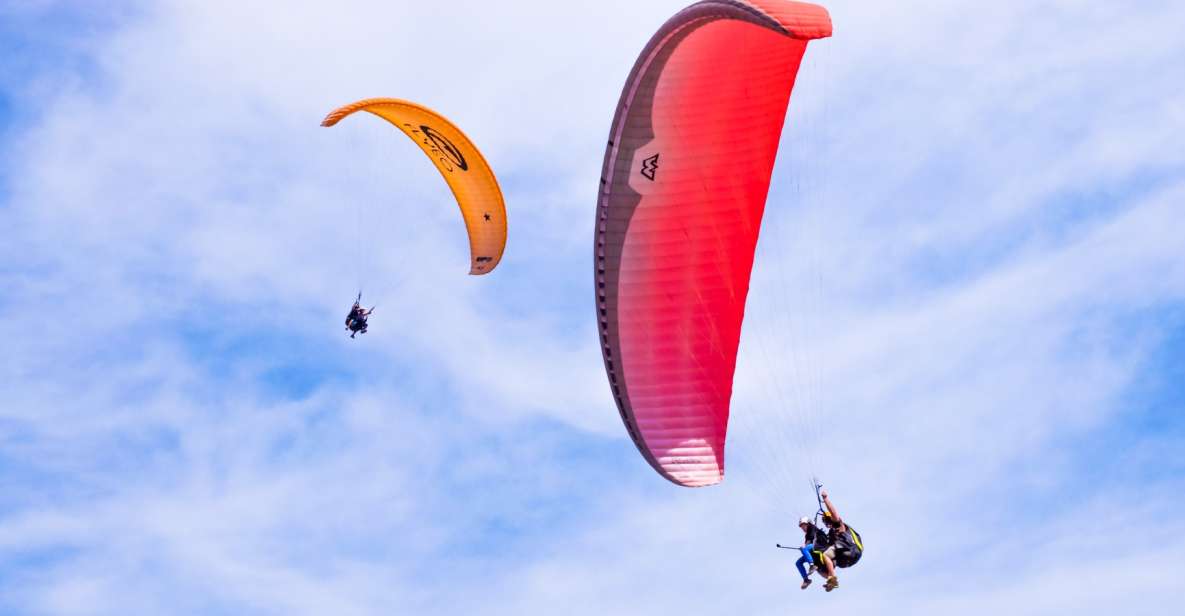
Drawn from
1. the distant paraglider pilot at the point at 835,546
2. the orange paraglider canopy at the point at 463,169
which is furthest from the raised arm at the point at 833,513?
the orange paraglider canopy at the point at 463,169

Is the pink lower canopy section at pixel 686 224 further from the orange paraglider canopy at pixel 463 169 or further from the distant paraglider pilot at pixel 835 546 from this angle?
the orange paraglider canopy at pixel 463 169

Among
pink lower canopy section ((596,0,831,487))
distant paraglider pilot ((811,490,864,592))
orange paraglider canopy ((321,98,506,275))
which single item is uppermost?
orange paraglider canopy ((321,98,506,275))

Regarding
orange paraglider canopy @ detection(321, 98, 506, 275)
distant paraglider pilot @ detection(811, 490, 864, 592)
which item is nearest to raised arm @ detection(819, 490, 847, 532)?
distant paraglider pilot @ detection(811, 490, 864, 592)

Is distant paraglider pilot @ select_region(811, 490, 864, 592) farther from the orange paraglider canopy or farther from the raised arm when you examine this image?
the orange paraglider canopy

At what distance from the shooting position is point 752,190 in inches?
1086

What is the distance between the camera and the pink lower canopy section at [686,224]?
2588 cm

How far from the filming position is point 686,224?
27.1 meters

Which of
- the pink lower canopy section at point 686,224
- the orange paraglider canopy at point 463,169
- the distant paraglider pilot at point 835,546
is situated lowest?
the distant paraglider pilot at point 835,546

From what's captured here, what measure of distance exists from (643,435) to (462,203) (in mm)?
14664

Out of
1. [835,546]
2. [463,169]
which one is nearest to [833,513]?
[835,546]

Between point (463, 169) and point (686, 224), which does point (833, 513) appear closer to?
point (686, 224)

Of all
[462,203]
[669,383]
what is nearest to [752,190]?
[669,383]

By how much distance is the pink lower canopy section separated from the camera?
25.9 metres

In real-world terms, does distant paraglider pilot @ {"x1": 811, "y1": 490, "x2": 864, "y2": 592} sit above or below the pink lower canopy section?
below
